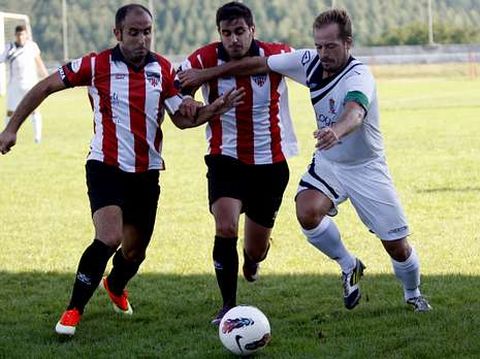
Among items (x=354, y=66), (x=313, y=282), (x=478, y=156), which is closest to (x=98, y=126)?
(x=354, y=66)

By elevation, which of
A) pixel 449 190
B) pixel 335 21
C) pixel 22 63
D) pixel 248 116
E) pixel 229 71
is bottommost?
pixel 449 190

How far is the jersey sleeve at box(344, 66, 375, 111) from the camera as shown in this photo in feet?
23.3

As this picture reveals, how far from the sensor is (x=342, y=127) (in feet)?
22.0

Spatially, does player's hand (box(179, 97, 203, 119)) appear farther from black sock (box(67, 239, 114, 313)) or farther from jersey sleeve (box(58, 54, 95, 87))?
black sock (box(67, 239, 114, 313))

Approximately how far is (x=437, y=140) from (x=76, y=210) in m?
9.88

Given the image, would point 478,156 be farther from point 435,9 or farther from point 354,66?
point 435,9

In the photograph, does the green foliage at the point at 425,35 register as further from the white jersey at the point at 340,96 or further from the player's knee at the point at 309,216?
the player's knee at the point at 309,216

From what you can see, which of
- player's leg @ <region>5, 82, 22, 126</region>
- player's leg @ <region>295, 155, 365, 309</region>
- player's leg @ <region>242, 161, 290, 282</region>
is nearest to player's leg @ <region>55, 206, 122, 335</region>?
player's leg @ <region>242, 161, 290, 282</region>

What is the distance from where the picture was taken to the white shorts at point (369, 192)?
7578 mm

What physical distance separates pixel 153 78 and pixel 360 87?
1440mm

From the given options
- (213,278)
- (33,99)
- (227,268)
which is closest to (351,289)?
(227,268)

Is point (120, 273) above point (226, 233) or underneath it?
underneath

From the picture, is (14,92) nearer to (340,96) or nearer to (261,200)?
(261,200)

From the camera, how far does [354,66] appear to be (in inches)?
293
